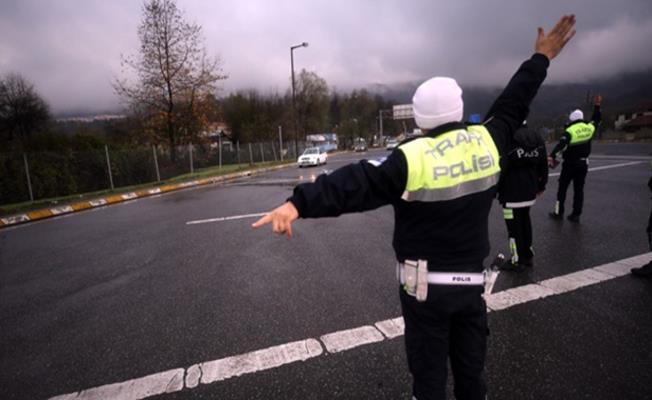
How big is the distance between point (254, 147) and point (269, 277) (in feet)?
106

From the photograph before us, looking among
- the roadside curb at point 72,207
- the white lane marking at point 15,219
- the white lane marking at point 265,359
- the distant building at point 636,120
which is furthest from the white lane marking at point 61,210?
the distant building at point 636,120

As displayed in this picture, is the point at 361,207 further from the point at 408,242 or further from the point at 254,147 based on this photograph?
the point at 254,147

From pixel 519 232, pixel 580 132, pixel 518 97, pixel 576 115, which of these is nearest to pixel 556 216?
pixel 580 132

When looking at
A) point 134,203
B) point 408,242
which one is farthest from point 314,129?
point 408,242

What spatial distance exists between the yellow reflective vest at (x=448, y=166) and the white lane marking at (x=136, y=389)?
217 cm

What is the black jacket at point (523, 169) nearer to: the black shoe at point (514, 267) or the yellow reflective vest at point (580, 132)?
the black shoe at point (514, 267)

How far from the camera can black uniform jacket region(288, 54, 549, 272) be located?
65.0 inches

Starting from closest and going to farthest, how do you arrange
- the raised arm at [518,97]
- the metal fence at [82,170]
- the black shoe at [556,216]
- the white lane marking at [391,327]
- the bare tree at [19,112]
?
the raised arm at [518,97] < the white lane marking at [391,327] < the black shoe at [556,216] < the metal fence at [82,170] < the bare tree at [19,112]

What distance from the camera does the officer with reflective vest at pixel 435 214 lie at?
165cm

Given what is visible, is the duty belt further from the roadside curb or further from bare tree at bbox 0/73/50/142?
bare tree at bbox 0/73/50/142

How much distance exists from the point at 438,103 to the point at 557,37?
1.39m

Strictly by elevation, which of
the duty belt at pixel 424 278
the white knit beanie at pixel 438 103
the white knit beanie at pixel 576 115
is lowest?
the duty belt at pixel 424 278

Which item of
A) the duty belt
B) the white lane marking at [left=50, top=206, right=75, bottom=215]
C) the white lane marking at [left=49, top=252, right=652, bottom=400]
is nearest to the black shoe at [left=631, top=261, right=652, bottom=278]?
the white lane marking at [left=49, top=252, right=652, bottom=400]

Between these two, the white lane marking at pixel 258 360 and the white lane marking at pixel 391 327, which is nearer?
the white lane marking at pixel 258 360
